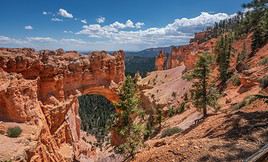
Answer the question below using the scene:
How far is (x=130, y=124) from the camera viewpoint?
2431 centimetres

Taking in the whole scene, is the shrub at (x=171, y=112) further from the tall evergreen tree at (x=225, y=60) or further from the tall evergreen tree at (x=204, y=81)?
the tall evergreen tree at (x=204, y=81)

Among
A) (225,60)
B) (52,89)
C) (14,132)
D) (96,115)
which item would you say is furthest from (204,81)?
(96,115)

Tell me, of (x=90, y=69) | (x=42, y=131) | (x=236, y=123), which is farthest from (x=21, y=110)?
(x=236, y=123)

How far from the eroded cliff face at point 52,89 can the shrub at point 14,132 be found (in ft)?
5.17

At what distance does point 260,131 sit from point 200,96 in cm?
1469

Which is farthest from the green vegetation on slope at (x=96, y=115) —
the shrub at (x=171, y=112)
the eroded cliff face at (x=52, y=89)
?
the eroded cliff face at (x=52, y=89)

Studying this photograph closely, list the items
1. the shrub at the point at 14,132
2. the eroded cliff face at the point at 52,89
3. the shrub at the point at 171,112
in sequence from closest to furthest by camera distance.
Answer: the shrub at the point at 14,132 → the eroded cliff face at the point at 52,89 → the shrub at the point at 171,112

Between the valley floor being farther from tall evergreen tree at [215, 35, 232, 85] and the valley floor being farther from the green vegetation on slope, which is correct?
the green vegetation on slope

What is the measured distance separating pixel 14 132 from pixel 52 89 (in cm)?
956

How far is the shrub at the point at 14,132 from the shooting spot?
2280 cm

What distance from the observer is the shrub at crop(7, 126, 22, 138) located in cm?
2280

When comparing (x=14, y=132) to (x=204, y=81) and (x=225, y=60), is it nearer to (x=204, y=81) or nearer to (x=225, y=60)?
(x=204, y=81)

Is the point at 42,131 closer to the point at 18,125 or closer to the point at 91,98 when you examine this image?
the point at 18,125

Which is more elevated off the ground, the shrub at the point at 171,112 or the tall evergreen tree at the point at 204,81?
the tall evergreen tree at the point at 204,81
